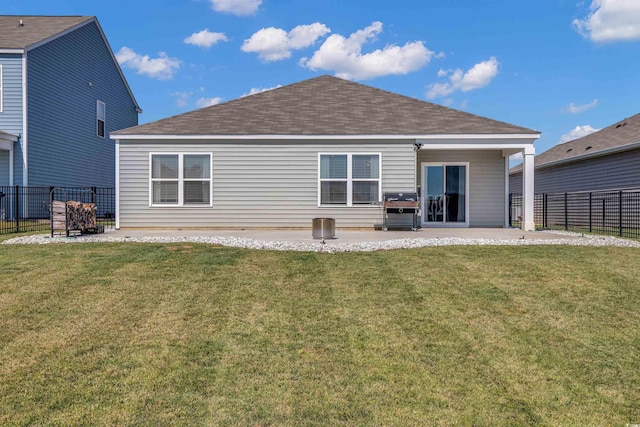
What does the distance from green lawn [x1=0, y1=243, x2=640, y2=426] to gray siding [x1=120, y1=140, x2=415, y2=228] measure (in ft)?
19.6

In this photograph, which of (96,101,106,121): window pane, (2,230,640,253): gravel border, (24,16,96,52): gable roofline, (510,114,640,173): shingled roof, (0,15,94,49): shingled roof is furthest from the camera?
(96,101,106,121): window pane

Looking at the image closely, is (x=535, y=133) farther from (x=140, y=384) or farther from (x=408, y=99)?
(x=140, y=384)

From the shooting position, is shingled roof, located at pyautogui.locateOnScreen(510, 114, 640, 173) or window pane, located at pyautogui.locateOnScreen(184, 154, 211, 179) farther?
shingled roof, located at pyautogui.locateOnScreen(510, 114, 640, 173)

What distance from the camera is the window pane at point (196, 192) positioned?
13.2m

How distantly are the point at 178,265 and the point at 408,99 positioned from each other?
10911mm

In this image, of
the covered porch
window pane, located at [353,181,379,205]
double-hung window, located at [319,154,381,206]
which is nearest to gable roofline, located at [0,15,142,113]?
double-hung window, located at [319,154,381,206]

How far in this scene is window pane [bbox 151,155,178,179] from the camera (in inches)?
519

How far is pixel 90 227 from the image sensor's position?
11.2m

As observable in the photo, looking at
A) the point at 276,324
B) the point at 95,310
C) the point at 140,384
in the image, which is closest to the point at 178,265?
the point at 95,310

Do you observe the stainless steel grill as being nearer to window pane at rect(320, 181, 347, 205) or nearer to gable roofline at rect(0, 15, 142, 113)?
window pane at rect(320, 181, 347, 205)

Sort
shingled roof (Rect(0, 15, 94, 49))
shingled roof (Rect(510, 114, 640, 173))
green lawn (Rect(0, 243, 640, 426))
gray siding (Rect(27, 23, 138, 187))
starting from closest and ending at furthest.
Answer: green lawn (Rect(0, 243, 640, 426)) → shingled roof (Rect(0, 15, 94, 49)) → gray siding (Rect(27, 23, 138, 187)) → shingled roof (Rect(510, 114, 640, 173))

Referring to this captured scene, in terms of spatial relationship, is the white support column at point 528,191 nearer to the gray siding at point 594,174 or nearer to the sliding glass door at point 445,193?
the sliding glass door at point 445,193

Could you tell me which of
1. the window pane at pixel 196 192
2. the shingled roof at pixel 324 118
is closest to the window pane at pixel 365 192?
the shingled roof at pixel 324 118

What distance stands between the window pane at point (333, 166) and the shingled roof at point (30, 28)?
1117 cm
